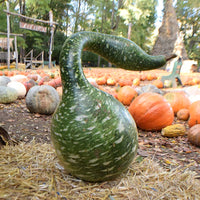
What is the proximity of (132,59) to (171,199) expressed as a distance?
0.99 meters

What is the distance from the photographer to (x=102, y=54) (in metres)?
1.36

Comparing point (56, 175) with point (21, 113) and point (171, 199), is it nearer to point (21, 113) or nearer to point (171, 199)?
point (171, 199)

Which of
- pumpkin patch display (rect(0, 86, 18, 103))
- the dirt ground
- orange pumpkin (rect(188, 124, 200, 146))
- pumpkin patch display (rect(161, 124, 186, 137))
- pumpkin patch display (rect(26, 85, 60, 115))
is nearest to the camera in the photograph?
the dirt ground

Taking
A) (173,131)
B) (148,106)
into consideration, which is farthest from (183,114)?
(148,106)

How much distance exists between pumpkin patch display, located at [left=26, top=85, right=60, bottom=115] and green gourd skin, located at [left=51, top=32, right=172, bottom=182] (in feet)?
8.12

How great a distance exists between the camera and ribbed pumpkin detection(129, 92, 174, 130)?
10.4 feet

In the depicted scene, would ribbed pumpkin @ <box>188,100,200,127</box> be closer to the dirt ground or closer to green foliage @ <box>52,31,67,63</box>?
the dirt ground

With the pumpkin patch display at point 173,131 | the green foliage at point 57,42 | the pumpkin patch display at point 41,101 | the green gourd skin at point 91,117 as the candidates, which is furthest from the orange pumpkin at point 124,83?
the green foliage at point 57,42

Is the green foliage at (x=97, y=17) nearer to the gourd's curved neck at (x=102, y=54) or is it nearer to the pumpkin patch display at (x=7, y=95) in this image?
the pumpkin patch display at (x=7, y=95)

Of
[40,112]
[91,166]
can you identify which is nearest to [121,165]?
[91,166]

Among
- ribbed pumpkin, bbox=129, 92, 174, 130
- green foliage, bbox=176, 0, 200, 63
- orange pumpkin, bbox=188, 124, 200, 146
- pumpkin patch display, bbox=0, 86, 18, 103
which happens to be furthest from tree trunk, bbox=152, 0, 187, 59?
orange pumpkin, bbox=188, 124, 200, 146

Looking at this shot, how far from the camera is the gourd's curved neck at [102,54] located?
1.22 m

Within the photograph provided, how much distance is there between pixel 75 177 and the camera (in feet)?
4.86

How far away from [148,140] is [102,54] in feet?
6.40
